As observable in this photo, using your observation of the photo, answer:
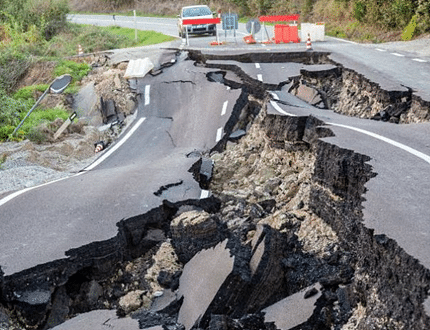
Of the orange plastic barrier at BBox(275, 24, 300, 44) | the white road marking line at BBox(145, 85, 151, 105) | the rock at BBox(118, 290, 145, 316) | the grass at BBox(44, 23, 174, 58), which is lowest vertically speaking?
the rock at BBox(118, 290, 145, 316)

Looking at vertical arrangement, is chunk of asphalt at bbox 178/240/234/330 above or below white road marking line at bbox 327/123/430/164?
below

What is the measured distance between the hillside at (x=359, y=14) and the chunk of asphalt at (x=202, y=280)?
19076mm

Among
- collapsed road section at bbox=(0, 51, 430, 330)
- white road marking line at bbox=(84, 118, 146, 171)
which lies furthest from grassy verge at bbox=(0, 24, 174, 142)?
collapsed road section at bbox=(0, 51, 430, 330)

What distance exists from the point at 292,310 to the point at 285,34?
62.9ft

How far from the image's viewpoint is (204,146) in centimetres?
1372

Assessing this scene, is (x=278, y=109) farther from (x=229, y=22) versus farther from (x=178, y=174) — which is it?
(x=229, y=22)

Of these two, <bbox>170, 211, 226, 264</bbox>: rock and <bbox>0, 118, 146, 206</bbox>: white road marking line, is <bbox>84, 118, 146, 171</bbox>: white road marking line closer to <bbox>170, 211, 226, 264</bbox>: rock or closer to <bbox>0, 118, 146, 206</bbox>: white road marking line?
<bbox>0, 118, 146, 206</bbox>: white road marking line

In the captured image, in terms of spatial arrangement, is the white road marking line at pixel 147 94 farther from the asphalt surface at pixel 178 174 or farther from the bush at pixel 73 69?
the bush at pixel 73 69

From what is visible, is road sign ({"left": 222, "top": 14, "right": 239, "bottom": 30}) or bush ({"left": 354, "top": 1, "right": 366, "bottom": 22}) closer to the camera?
road sign ({"left": 222, "top": 14, "right": 239, "bottom": 30})

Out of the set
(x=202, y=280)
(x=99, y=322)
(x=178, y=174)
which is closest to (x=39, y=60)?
(x=178, y=174)

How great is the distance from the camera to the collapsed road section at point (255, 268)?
5832 millimetres

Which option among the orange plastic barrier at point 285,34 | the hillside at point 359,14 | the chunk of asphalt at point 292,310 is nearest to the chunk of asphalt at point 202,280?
the chunk of asphalt at point 292,310

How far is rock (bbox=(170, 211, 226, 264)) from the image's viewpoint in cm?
812

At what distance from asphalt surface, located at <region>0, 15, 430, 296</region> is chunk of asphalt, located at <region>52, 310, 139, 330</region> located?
0.99m
